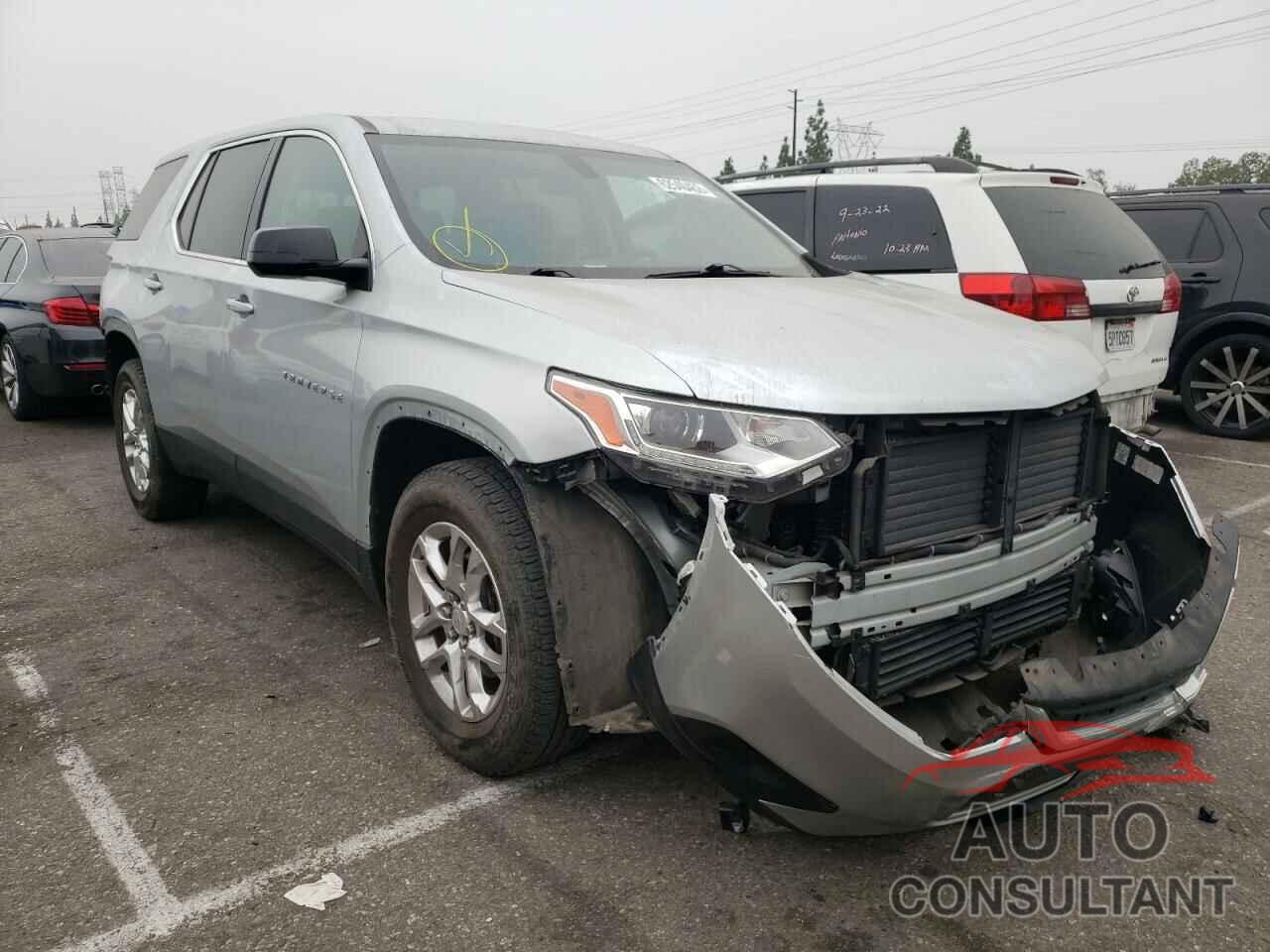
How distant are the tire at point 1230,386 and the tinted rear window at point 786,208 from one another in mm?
3722

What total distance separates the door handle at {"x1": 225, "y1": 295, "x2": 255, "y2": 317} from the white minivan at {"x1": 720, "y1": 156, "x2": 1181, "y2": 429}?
2.80m

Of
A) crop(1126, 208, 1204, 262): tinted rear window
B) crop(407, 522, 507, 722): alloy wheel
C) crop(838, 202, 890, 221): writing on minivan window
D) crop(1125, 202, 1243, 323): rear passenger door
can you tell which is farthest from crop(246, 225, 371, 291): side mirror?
crop(1125, 202, 1243, 323): rear passenger door

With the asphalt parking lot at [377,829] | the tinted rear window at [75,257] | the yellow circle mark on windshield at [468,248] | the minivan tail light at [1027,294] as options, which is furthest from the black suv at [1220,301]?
the tinted rear window at [75,257]

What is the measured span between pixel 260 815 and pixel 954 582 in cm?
183

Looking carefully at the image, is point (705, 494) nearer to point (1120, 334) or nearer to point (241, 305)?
point (241, 305)

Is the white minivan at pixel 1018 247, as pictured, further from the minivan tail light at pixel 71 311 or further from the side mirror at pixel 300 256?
the minivan tail light at pixel 71 311

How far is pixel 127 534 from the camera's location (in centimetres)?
500

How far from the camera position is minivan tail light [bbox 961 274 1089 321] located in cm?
507

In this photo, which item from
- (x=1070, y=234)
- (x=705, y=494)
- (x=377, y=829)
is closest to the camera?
(x=705, y=494)

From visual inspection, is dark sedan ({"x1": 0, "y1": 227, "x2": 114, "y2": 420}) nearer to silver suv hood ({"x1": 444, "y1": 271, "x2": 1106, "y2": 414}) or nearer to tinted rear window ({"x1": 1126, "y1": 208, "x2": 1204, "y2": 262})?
silver suv hood ({"x1": 444, "y1": 271, "x2": 1106, "y2": 414})

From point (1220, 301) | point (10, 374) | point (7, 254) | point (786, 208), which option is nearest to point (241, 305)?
point (786, 208)

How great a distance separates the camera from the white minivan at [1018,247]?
5.16 meters

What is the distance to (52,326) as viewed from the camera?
7719mm

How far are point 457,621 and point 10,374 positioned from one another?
7.43 meters
